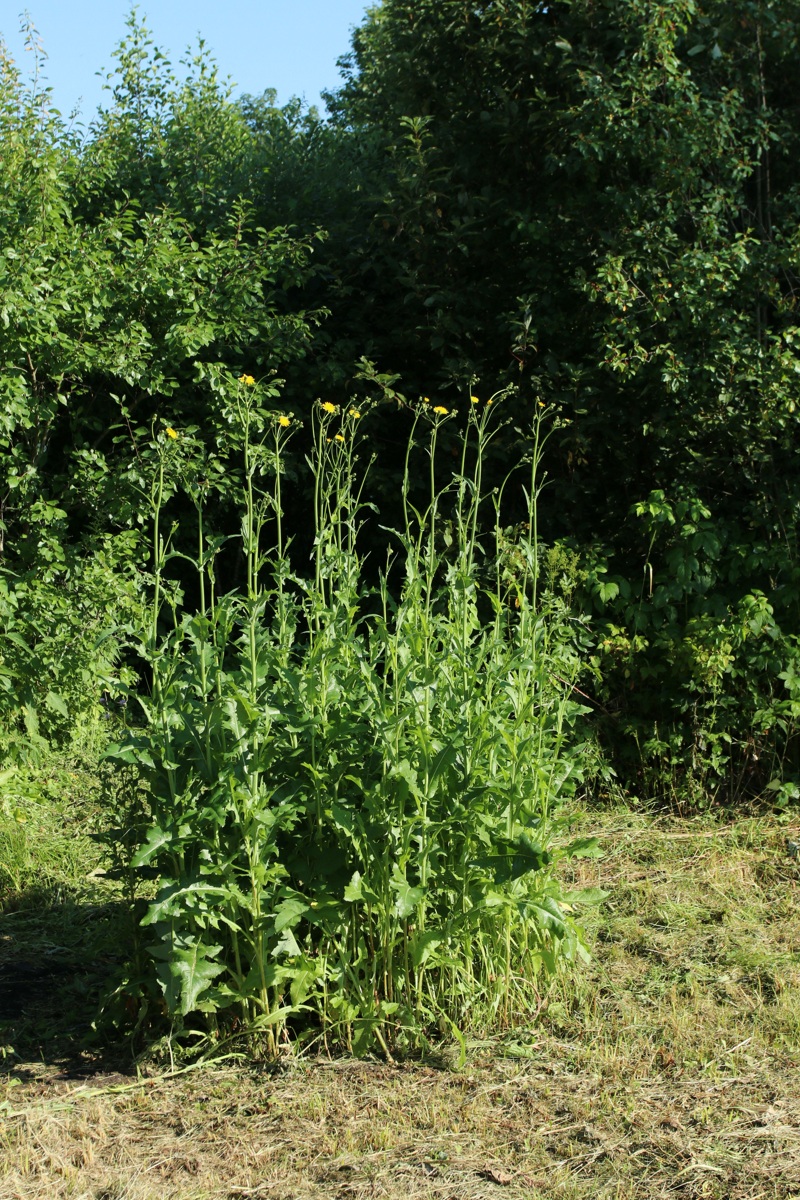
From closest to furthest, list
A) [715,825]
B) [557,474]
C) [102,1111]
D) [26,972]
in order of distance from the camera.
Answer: [102,1111]
[26,972]
[715,825]
[557,474]

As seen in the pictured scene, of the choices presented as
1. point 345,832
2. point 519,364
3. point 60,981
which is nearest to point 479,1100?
point 345,832

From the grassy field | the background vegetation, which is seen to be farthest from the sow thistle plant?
the background vegetation

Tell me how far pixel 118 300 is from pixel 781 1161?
542 cm

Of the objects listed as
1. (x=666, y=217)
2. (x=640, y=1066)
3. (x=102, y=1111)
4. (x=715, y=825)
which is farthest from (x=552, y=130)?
(x=102, y=1111)

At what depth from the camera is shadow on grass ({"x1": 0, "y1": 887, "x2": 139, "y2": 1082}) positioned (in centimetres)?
338

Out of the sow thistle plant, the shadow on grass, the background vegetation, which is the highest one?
the background vegetation

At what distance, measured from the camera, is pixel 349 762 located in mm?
3375

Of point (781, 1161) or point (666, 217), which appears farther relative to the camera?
point (666, 217)

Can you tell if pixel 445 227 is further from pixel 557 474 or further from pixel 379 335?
pixel 557 474

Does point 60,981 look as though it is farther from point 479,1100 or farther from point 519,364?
point 519,364

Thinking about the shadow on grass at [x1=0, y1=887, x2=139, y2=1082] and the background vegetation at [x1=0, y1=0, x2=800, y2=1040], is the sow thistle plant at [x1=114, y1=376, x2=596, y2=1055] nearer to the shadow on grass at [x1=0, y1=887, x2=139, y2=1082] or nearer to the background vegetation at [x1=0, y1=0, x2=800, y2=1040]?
the shadow on grass at [x1=0, y1=887, x2=139, y2=1082]

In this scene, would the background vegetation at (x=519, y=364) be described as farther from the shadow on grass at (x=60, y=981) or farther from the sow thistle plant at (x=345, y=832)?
the shadow on grass at (x=60, y=981)

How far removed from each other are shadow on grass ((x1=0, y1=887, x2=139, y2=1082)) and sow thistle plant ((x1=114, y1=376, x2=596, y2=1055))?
27 cm

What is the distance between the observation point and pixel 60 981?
3924mm
